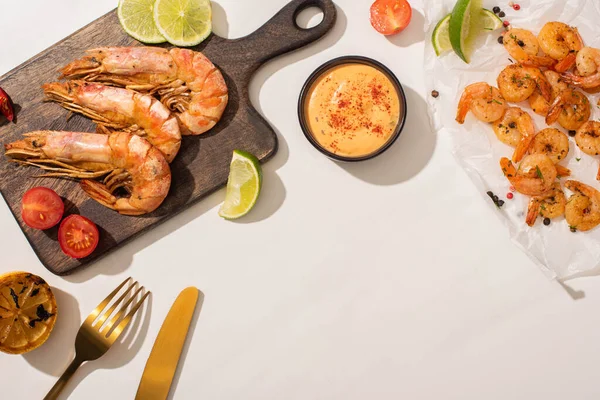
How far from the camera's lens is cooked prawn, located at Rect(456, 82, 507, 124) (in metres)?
2.40

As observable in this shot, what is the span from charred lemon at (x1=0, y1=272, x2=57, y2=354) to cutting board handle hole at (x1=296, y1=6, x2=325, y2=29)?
5.18 feet

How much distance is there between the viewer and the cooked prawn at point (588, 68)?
239cm

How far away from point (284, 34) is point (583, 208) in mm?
1485

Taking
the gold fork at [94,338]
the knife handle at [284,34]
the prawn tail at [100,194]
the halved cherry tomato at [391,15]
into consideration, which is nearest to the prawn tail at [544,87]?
the halved cherry tomato at [391,15]

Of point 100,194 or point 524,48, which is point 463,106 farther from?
point 100,194

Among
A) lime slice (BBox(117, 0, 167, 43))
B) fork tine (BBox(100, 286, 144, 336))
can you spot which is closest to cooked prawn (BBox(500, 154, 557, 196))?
lime slice (BBox(117, 0, 167, 43))

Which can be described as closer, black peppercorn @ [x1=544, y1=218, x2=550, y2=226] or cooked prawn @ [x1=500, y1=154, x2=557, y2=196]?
cooked prawn @ [x1=500, y1=154, x2=557, y2=196]

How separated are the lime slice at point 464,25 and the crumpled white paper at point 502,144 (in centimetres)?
6

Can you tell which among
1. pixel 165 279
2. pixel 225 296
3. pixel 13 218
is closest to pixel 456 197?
pixel 225 296

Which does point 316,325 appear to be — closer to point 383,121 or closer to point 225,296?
point 225,296

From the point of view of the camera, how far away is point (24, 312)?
2.30 meters

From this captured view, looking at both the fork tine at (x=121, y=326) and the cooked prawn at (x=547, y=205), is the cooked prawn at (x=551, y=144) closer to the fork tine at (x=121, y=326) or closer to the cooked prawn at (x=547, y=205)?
the cooked prawn at (x=547, y=205)

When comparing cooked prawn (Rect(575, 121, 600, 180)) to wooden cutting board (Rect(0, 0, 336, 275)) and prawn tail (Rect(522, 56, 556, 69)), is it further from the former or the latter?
wooden cutting board (Rect(0, 0, 336, 275))

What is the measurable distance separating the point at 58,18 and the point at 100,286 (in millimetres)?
1228
